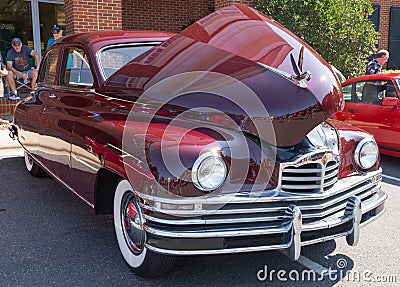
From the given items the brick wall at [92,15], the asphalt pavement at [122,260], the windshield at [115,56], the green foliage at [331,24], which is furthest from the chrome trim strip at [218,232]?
the green foliage at [331,24]

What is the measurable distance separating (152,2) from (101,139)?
9820 millimetres

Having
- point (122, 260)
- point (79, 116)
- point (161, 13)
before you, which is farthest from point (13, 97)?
point (122, 260)

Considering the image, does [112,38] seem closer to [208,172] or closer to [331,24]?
[208,172]

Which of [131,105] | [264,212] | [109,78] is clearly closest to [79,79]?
[109,78]

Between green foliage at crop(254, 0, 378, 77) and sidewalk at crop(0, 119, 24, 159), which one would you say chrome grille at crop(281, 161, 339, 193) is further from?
green foliage at crop(254, 0, 378, 77)

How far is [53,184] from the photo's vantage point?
5125 mm

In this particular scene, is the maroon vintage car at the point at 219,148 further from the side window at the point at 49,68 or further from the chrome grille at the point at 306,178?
the side window at the point at 49,68

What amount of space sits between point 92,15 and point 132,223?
646 cm

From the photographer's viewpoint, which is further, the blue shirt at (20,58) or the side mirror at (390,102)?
the blue shirt at (20,58)

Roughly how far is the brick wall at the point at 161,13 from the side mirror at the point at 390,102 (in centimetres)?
731

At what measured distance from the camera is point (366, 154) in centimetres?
316

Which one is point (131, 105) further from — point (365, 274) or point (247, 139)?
point (365, 274)

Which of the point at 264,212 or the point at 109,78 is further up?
the point at 109,78

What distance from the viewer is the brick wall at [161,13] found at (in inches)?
457
